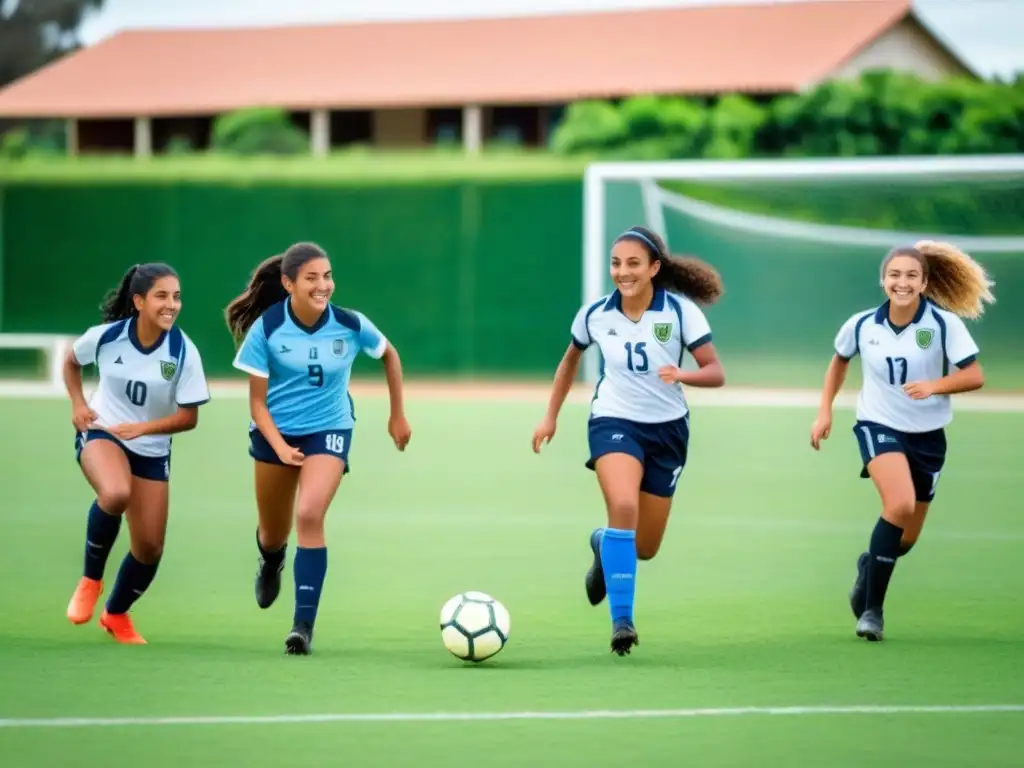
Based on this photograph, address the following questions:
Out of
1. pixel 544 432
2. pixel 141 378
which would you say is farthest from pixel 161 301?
pixel 544 432

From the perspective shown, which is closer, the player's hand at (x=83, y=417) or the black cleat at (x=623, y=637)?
the black cleat at (x=623, y=637)

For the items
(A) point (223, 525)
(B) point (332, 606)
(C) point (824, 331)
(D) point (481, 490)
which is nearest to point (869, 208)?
(C) point (824, 331)

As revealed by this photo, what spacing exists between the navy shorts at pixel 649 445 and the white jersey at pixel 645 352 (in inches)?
1.2

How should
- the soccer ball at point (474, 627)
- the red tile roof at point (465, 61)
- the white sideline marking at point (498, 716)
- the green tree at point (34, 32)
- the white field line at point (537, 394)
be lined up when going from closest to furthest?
the white sideline marking at point (498, 716) < the soccer ball at point (474, 627) < the white field line at point (537, 394) < the red tile roof at point (465, 61) < the green tree at point (34, 32)

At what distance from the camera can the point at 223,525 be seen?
11.6 metres

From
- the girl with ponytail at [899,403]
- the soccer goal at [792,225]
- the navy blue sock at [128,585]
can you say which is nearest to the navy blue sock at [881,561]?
the girl with ponytail at [899,403]

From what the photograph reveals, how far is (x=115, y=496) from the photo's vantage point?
759cm

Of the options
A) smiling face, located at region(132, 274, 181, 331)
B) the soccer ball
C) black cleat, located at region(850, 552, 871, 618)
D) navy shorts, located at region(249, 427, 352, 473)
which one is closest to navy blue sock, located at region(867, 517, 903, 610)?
black cleat, located at region(850, 552, 871, 618)

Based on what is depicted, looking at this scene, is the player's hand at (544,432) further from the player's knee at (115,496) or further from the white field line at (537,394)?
the white field line at (537,394)

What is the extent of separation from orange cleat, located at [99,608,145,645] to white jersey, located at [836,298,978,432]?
3.11 metres

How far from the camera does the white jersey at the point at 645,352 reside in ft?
25.3

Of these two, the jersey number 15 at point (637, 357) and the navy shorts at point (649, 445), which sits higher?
the jersey number 15 at point (637, 357)

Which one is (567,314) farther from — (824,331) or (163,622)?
(163,622)

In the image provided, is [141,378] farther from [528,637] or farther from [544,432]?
[528,637]
